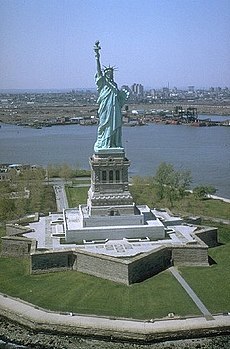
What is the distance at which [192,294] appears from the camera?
9656 mm

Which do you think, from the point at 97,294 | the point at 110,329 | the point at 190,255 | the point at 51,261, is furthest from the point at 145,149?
the point at 110,329

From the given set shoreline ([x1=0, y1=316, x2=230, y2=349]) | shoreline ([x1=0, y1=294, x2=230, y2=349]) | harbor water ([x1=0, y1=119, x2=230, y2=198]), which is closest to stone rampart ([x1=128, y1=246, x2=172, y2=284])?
shoreline ([x1=0, y1=294, x2=230, y2=349])

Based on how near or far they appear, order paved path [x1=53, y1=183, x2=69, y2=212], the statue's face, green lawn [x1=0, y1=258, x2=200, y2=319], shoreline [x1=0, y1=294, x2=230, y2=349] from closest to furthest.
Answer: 1. shoreline [x1=0, y1=294, x2=230, y2=349]
2. green lawn [x1=0, y1=258, x2=200, y2=319]
3. the statue's face
4. paved path [x1=53, y1=183, x2=69, y2=212]

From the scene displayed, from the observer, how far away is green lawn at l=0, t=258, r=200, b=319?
29.8 feet

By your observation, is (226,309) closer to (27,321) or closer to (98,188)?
(27,321)

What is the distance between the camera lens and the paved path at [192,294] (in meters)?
8.84

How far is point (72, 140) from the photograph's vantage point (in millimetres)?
Result: 37656

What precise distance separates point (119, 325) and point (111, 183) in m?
4.34

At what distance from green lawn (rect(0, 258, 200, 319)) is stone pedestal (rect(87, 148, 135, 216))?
1902 millimetres

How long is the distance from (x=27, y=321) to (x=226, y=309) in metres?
3.25

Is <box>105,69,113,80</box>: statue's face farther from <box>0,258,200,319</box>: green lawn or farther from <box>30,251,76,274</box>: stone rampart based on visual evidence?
<box>0,258,200,319</box>: green lawn

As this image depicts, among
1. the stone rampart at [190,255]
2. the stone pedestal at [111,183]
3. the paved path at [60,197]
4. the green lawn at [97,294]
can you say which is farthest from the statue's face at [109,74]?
the paved path at [60,197]

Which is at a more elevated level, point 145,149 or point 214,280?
point 214,280

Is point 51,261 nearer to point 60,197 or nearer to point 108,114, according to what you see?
point 108,114
